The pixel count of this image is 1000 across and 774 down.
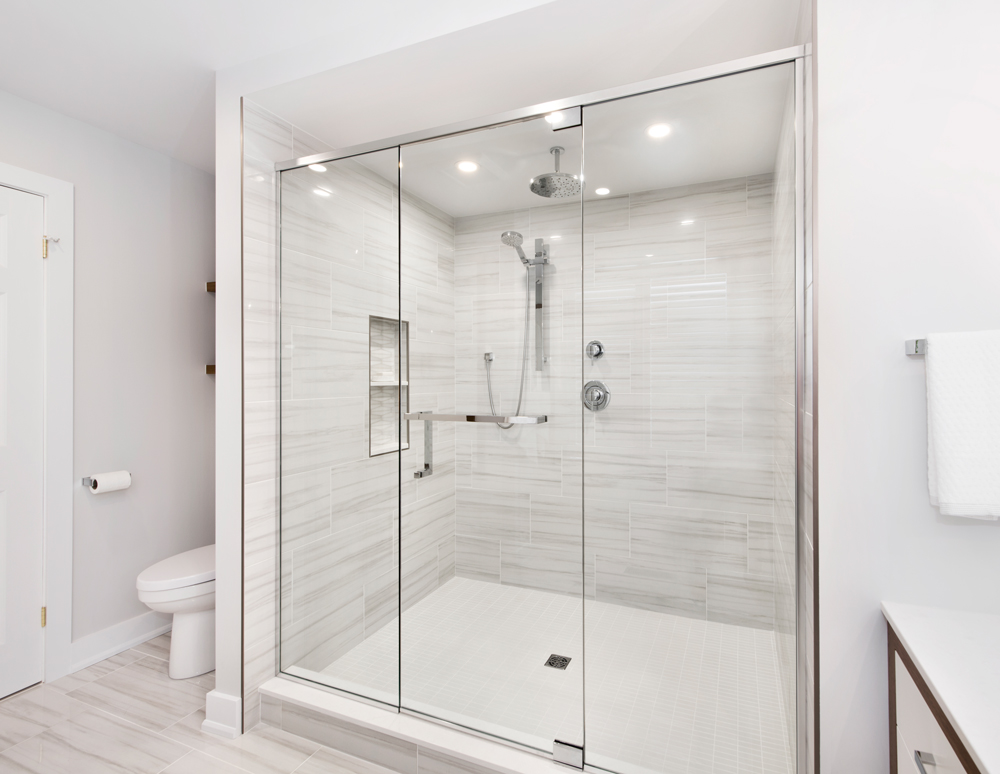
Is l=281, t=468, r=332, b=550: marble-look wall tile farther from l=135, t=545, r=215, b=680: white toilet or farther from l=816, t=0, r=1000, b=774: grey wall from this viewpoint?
l=816, t=0, r=1000, b=774: grey wall

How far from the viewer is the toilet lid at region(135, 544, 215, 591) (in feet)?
7.18

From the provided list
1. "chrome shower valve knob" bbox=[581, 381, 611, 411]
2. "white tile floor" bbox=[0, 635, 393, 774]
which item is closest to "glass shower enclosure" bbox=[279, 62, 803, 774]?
"chrome shower valve knob" bbox=[581, 381, 611, 411]

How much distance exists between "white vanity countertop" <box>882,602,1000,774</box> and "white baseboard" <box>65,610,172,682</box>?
10.2 feet

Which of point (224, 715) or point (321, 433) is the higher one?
point (321, 433)

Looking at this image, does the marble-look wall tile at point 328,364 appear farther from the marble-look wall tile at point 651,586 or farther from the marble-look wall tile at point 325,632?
the marble-look wall tile at point 651,586

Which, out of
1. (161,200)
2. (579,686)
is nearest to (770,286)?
(579,686)

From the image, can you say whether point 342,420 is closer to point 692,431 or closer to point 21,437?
point 692,431

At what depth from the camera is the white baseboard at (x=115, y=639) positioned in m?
2.34

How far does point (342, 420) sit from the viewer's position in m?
2.00

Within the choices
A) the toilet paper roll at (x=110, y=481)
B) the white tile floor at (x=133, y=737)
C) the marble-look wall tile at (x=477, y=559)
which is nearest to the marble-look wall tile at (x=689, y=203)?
the marble-look wall tile at (x=477, y=559)

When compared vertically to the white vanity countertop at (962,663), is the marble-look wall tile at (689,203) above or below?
above

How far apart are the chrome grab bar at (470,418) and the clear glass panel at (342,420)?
7cm

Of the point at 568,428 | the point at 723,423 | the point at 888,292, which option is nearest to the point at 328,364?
the point at 568,428

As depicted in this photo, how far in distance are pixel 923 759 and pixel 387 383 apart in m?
1.68
